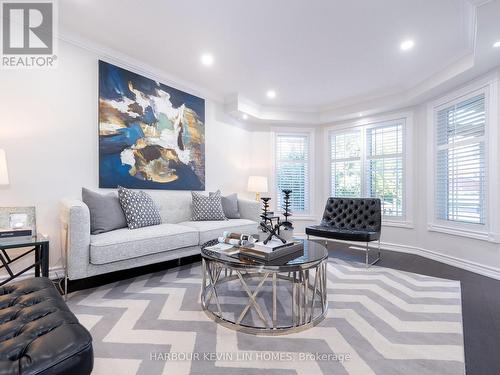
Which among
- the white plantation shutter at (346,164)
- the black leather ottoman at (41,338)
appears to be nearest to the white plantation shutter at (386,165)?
the white plantation shutter at (346,164)

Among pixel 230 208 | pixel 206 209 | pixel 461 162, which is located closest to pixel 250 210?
pixel 230 208

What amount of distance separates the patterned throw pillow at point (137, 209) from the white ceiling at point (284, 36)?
1748 mm

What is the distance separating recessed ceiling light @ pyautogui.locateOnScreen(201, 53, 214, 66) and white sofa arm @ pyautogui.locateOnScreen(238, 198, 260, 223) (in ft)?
6.77

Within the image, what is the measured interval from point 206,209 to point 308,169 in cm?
259

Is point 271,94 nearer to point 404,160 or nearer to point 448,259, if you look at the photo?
point 404,160

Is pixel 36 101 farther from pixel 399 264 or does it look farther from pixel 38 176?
pixel 399 264

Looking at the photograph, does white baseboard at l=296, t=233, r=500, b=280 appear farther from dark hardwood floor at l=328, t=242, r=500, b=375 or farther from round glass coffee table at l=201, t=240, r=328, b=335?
round glass coffee table at l=201, t=240, r=328, b=335

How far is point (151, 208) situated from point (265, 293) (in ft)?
5.59

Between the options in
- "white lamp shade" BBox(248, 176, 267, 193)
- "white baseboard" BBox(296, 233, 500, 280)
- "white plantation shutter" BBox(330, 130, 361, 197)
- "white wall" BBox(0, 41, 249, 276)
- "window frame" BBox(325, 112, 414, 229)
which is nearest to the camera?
"white wall" BBox(0, 41, 249, 276)

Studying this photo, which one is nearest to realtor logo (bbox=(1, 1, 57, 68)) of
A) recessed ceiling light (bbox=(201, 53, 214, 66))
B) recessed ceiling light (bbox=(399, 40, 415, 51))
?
recessed ceiling light (bbox=(201, 53, 214, 66))

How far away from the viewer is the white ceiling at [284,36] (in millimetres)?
2326

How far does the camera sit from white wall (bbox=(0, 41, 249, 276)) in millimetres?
2449

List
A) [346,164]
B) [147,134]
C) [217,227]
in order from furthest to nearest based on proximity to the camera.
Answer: [346,164], [147,134], [217,227]

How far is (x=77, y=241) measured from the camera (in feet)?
7.10
